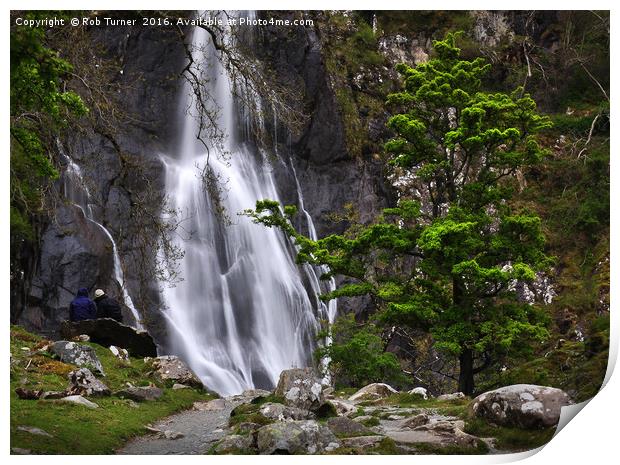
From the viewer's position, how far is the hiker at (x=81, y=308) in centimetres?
1106

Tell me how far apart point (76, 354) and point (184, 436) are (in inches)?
91.7

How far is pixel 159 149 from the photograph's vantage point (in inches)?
693

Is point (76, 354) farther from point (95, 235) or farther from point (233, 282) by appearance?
point (233, 282)

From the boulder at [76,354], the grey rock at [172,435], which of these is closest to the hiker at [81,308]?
the boulder at [76,354]

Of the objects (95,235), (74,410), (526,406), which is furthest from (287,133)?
(526,406)

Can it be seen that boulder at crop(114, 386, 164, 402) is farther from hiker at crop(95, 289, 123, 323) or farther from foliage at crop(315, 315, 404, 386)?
foliage at crop(315, 315, 404, 386)

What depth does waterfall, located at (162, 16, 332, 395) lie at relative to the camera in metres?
15.9

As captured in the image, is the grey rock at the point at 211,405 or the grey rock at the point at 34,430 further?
the grey rock at the point at 211,405

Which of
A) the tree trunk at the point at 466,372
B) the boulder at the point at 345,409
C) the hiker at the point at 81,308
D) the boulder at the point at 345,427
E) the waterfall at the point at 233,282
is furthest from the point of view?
the waterfall at the point at 233,282

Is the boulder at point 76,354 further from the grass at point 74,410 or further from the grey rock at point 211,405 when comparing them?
the grey rock at point 211,405

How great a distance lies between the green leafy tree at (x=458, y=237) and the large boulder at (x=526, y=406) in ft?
6.75

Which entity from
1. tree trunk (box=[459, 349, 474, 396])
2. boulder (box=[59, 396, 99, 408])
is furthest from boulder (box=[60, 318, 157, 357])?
tree trunk (box=[459, 349, 474, 396])

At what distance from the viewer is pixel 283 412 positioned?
7840 millimetres
